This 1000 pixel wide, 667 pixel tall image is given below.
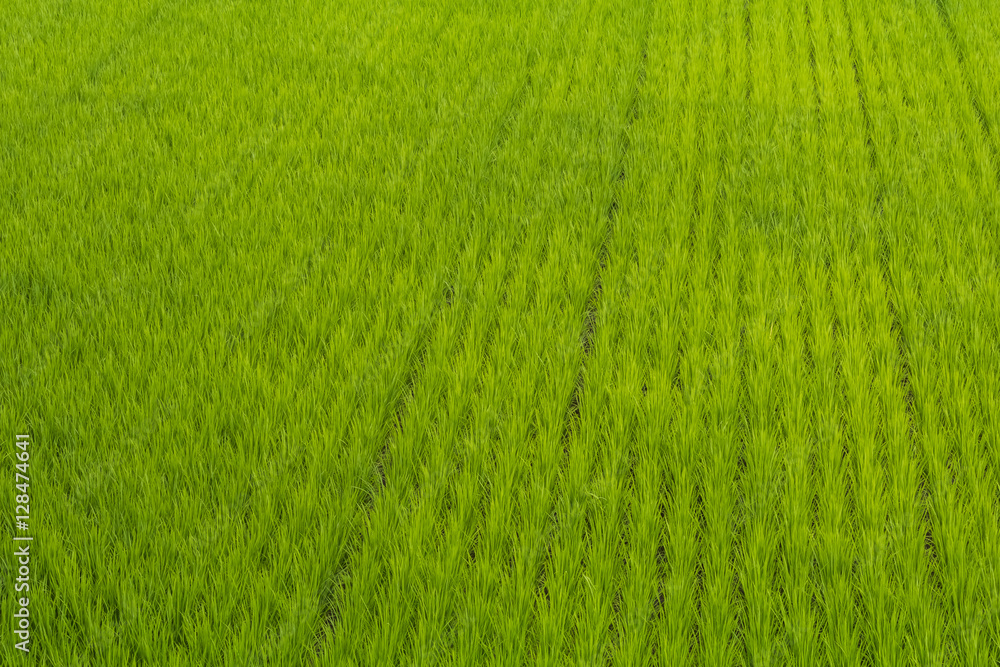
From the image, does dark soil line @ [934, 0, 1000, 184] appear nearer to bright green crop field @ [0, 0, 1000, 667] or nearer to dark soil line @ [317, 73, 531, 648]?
bright green crop field @ [0, 0, 1000, 667]

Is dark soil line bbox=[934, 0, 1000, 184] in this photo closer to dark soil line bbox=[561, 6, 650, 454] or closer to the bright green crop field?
the bright green crop field

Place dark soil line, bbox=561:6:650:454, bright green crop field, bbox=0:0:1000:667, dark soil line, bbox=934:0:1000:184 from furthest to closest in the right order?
1. dark soil line, bbox=934:0:1000:184
2. dark soil line, bbox=561:6:650:454
3. bright green crop field, bbox=0:0:1000:667

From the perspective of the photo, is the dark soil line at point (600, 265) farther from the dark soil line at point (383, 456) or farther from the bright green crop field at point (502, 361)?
the dark soil line at point (383, 456)

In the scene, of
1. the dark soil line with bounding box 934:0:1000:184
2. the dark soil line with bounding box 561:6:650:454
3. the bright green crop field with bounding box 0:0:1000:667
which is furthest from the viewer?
the dark soil line with bounding box 934:0:1000:184

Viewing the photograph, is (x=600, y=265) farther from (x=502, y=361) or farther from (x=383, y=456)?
(x=383, y=456)

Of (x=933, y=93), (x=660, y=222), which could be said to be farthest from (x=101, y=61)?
(x=933, y=93)

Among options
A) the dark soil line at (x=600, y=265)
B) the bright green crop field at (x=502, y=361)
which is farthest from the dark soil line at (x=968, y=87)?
the dark soil line at (x=600, y=265)

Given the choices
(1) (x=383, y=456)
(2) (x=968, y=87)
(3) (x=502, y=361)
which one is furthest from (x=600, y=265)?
(2) (x=968, y=87)

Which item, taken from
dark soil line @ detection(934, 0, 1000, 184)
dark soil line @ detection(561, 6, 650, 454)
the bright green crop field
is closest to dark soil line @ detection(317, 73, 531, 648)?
the bright green crop field

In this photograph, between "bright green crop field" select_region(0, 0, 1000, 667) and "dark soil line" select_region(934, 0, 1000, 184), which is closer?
"bright green crop field" select_region(0, 0, 1000, 667)

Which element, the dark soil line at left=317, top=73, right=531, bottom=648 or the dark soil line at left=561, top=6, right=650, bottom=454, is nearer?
the dark soil line at left=317, top=73, right=531, bottom=648
